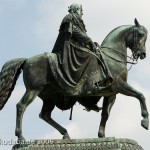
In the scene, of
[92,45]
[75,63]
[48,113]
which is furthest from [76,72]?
[48,113]

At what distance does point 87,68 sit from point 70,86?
1.84 ft

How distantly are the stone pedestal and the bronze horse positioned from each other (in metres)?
0.38

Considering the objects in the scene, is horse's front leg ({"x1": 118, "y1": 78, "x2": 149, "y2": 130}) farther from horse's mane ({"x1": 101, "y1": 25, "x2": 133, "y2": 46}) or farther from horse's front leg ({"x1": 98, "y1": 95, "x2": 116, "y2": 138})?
horse's mane ({"x1": 101, "y1": 25, "x2": 133, "y2": 46})

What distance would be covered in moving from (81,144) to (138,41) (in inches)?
109

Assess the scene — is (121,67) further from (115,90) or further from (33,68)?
(33,68)

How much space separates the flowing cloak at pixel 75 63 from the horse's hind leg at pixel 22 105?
0.64 metres

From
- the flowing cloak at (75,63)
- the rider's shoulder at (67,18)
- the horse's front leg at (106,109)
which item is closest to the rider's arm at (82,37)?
the flowing cloak at (75,63)

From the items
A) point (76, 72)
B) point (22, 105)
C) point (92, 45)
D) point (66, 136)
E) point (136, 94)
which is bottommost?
point (66, 136)

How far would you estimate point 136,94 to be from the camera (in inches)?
553

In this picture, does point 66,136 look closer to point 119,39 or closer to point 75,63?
point 75,63

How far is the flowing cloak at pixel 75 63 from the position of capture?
1412 centimetres

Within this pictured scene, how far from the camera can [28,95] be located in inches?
549

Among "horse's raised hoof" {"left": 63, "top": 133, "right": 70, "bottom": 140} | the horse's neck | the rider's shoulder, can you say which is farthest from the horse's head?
"horse's raised hoof" {"left": 63, "top": 133, "right": 70, "bottom": 140}

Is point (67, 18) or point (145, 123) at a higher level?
point (67, 18)
